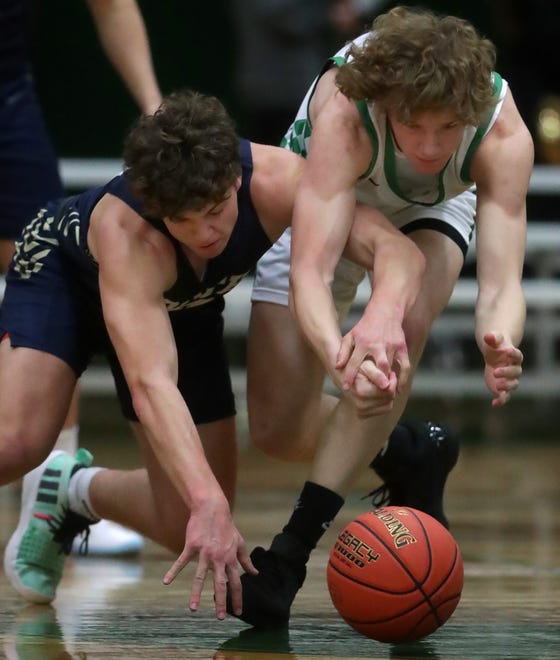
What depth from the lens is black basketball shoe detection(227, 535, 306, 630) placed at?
3256 mm

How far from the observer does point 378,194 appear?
3670mm

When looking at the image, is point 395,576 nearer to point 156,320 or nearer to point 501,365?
point 501,365

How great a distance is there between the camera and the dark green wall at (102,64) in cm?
1023

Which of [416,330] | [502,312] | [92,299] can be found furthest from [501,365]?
[92,299]

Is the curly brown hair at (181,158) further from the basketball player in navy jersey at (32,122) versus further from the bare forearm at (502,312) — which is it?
the basketball player in navy jersey at (32,122)

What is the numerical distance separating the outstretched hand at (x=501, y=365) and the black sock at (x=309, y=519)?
0.52 metres

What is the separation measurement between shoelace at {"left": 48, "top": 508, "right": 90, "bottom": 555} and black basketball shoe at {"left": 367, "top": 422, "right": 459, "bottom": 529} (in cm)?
79

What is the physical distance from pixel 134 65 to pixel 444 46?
1.50 meters

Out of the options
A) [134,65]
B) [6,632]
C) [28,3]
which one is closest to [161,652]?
[6,632]

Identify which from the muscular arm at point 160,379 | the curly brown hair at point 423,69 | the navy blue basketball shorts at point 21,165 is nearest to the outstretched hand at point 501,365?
the curly brown hair at point 423,69

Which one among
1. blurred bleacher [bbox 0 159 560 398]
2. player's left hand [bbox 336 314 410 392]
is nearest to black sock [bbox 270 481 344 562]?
player's left hand [bbox 336 314 410 392]

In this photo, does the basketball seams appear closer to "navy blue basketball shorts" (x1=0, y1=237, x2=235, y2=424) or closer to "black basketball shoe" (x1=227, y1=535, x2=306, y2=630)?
"black basketball shoe" (x1=227, y1=535, x2=306, y2=630)

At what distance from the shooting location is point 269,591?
10.7ft

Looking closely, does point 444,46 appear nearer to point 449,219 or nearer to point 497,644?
point 449,219
